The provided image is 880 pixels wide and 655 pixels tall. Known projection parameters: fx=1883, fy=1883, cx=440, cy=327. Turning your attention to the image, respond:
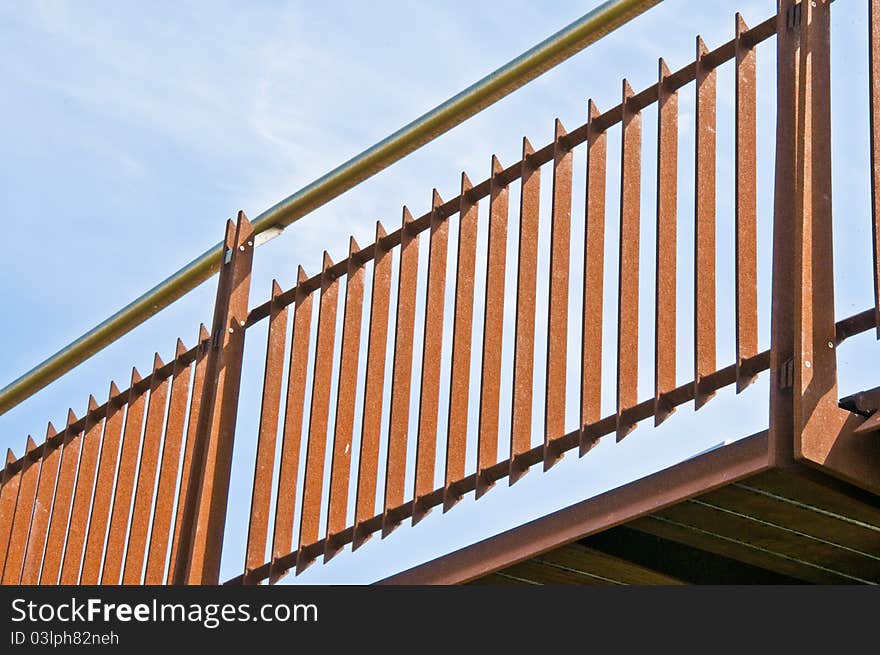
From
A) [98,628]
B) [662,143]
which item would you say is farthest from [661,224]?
[98,628]

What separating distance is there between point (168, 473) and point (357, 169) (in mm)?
1231

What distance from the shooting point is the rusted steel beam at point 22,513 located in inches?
287

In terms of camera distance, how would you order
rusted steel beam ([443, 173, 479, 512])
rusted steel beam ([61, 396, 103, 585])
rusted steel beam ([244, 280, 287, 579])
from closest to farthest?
rusted steel beam ([443, 173, 479, 512])
rusted steel beam ([244, 280, 287, 579])
rusted steel beam ([61, 396, 103, 585])

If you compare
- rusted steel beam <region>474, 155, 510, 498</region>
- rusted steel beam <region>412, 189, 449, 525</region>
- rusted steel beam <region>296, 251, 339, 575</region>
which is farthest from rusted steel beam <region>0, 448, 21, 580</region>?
rusted steel beam <region>474, 155, 510, 498</region>

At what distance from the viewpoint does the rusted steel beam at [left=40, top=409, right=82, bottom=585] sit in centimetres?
704

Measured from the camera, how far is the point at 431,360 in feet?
17.7

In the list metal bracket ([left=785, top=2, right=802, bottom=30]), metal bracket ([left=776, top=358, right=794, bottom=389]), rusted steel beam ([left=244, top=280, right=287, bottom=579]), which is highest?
metal bracket ([left=785, top=2, right=802, bottom=30])

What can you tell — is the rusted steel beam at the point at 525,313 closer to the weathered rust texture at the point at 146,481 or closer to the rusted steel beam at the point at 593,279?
the rusted steel beam at the point at 593,279

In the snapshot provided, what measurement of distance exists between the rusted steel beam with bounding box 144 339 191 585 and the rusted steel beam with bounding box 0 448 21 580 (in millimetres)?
1247

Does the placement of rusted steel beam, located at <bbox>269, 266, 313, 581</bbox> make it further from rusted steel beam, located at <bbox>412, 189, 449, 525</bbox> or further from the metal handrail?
rusted steel beam, located at <bbox>412, 189, 449, 525</bbox>

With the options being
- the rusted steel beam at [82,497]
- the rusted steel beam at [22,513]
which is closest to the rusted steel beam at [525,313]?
the rusted steel beam at [82,497]

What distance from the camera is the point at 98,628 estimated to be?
369 centimetres

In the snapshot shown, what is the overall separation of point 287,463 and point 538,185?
1206 mm

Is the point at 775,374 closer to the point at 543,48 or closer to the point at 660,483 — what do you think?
the point at 660,483
